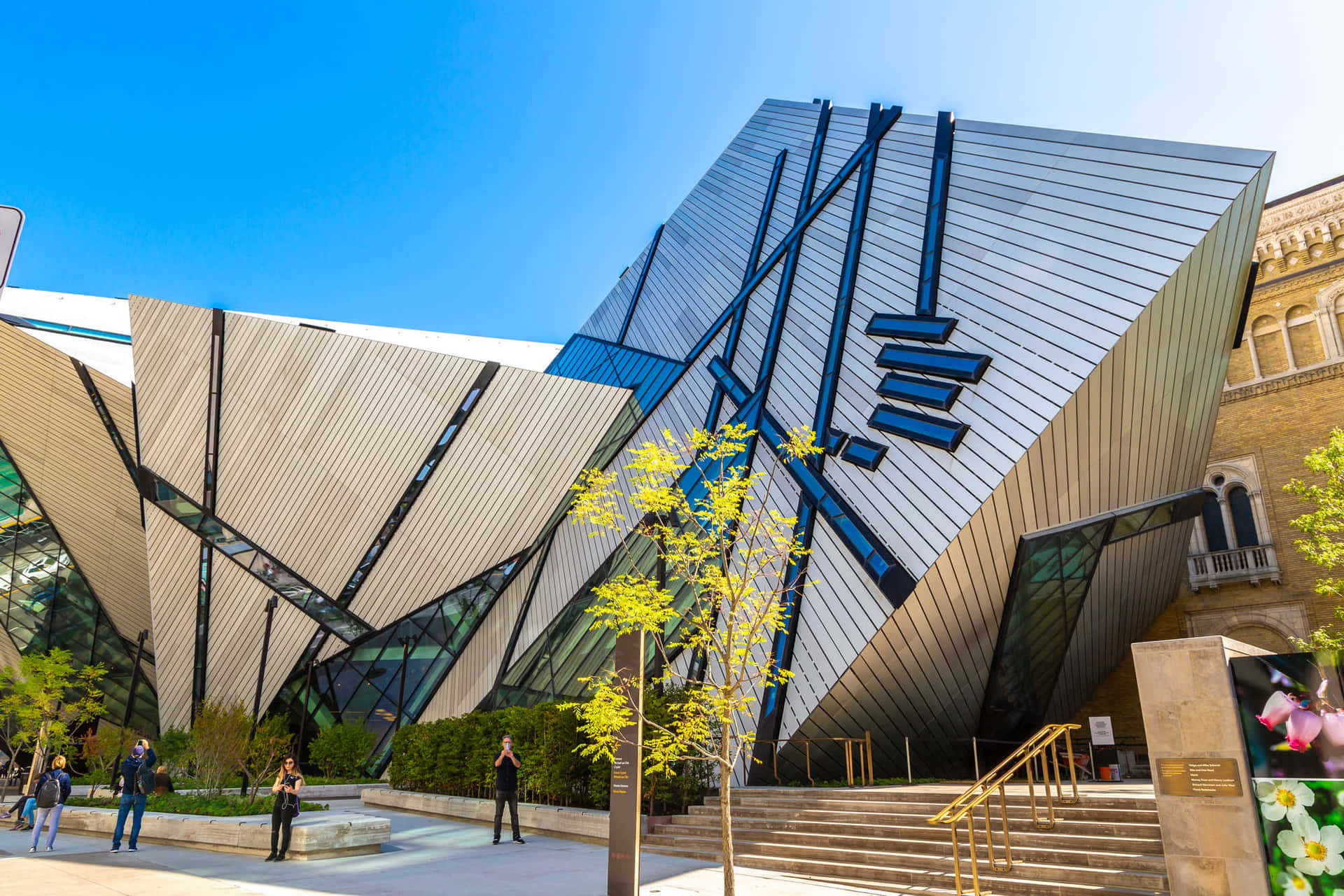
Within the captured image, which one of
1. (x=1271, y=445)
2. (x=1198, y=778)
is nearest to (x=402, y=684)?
(x=1198, y=778)

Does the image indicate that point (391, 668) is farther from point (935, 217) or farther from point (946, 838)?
point (935, 217)

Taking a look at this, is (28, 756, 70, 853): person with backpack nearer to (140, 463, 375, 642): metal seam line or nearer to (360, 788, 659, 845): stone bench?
(360, 788, 659, 845): stone bench

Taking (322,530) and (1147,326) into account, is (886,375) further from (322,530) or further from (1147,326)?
(322,530)

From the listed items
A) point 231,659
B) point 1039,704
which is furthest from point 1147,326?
point 231,659

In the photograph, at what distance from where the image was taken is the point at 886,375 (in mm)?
15508

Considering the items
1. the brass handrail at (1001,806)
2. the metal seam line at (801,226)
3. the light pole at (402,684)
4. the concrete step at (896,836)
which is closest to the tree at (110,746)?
the light pole at (402,684)

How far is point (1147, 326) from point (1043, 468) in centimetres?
265

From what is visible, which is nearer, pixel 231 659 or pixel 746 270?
pixel 746 270

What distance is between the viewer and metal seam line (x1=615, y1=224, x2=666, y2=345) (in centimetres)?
3431

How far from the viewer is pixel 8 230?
2.91m

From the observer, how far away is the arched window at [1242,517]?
2665cm

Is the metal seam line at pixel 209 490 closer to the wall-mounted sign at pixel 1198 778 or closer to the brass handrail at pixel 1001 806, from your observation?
the brass handrail at pixel 1001 806

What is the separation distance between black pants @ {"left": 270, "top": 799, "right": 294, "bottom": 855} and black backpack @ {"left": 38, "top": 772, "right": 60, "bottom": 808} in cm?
387

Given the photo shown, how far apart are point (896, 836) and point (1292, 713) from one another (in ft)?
17.2
